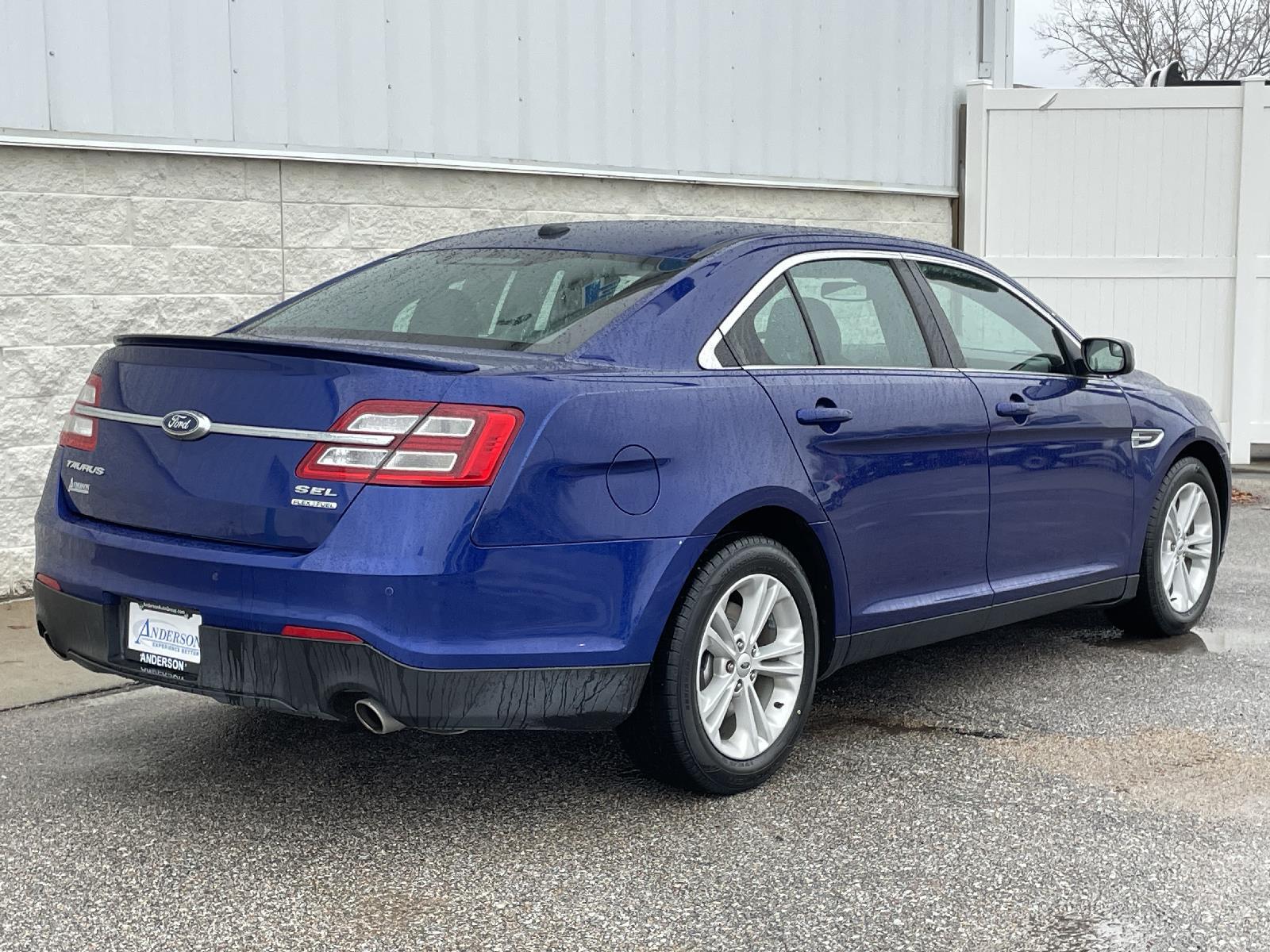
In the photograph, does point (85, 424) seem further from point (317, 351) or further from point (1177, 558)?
point (1177, 558)

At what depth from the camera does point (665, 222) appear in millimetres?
5137

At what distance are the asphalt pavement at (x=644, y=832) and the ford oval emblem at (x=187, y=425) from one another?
102 cm

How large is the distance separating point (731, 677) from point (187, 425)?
1.57 m

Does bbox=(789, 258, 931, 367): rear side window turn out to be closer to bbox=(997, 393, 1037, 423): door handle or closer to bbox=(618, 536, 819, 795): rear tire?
bbox=(997, 393, 1037, 423): door handle

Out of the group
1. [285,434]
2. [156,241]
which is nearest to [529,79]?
[156,241]

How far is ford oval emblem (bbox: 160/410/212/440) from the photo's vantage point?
152 inches

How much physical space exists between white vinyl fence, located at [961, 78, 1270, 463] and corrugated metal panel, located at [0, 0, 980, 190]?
1.70 ft

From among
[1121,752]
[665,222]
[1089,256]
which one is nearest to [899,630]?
[1121,752]

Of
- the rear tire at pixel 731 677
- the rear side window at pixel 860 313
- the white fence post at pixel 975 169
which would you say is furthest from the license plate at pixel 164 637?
the white fence post at pixel 975 169

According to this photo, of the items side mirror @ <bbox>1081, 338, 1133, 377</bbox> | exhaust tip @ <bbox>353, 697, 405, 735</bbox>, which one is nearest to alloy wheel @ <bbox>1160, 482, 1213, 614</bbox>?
side mirror @ <bbox>1081, 338, 1133, 377</bbox>

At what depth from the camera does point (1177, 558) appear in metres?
6.40

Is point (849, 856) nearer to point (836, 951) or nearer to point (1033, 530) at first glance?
point (836, 951)

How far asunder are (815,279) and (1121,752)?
1712mm

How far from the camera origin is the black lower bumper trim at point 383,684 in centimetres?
366
